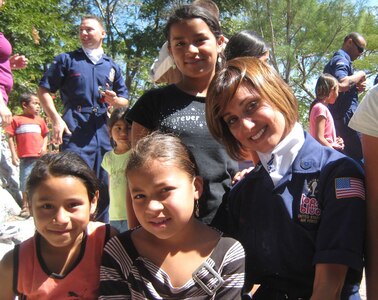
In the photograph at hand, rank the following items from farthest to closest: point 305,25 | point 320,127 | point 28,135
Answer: point 305,25
point 28,135
point 320,127

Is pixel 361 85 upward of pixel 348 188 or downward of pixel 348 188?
upward

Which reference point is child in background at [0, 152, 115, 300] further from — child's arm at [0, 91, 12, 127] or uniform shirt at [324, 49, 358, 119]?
uniform shirt at [324, 49, 358, 119]

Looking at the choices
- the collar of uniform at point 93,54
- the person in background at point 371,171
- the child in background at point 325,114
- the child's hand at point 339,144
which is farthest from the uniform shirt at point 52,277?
the child's hand at point 339,144

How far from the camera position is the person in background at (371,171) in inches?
61.8

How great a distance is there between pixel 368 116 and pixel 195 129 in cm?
75

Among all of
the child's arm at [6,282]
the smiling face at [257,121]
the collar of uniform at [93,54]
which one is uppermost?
the collar of uniform at [93,54]

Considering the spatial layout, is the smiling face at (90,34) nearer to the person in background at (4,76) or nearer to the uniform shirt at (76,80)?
the uniform shirt at (76,80)

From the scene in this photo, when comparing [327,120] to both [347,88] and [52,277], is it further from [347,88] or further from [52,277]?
[52,277]

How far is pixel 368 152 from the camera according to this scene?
5.41 ft

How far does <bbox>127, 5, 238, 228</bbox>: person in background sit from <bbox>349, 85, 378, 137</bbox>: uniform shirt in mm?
637

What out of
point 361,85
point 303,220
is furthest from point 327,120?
Result: point 303,220

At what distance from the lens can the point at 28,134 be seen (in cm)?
626

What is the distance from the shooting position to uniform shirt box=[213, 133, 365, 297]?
61.1 inches

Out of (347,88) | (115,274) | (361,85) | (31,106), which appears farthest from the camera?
(31,106)
